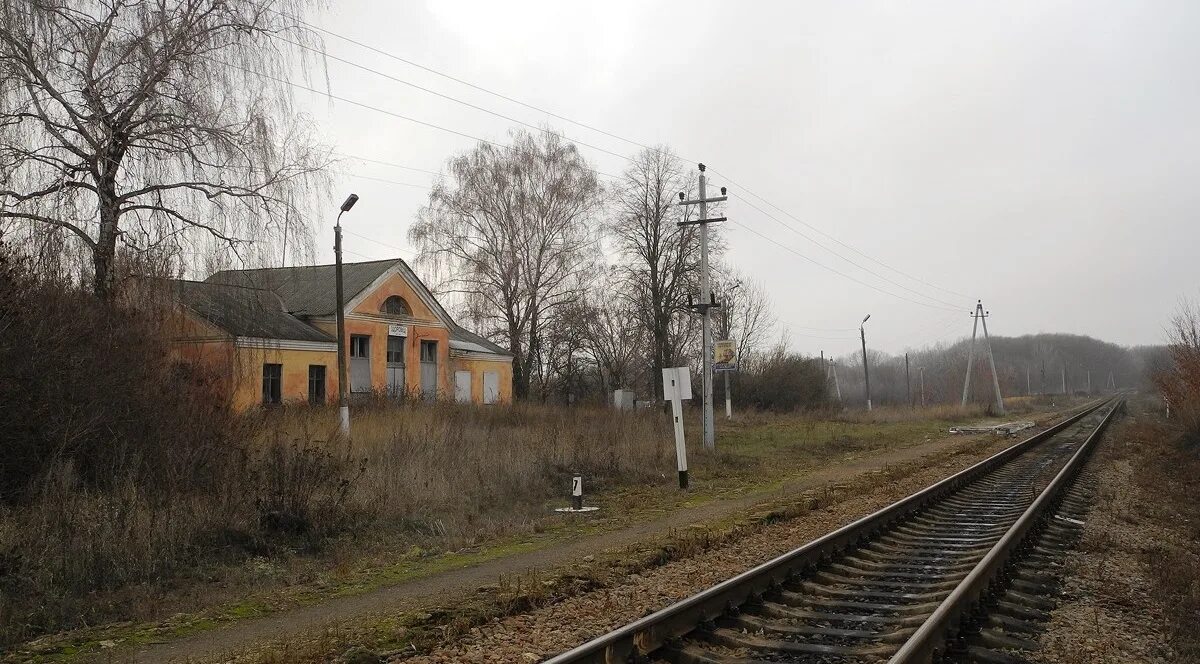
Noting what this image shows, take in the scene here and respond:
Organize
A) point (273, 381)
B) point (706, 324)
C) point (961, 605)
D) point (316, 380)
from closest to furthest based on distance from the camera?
1. point (961, 605)
2. point (706, 324)
3. point (273, 381)
4. point (316, 380)

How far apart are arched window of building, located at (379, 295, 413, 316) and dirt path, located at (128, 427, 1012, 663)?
24734 mm

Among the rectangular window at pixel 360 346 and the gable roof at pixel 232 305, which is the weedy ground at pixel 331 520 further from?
the rectangular window at pixel 360 346

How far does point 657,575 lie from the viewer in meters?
8.66

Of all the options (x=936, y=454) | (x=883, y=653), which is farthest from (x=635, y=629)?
(x=936, y=454)

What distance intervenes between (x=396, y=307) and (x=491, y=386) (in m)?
7.65

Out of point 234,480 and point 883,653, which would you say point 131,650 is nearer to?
point 234,480

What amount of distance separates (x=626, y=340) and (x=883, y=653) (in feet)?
146

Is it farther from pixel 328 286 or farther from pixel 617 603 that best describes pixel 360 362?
pixel 617 603

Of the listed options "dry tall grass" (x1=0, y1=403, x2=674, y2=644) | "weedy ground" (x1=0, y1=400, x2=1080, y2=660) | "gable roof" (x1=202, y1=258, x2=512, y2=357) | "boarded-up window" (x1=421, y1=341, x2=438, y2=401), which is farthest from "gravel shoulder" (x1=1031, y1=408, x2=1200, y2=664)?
"boarded-up window" (x1=421, y1=341, x2=438, y2=401)

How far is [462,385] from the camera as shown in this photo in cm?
4072

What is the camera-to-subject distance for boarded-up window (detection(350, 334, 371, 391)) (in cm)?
3456

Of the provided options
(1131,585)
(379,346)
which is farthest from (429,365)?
(1131,585)

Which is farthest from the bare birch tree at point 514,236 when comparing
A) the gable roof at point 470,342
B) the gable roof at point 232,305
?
the gable roof at point 232,305

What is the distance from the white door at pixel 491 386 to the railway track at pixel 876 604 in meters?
31.8
